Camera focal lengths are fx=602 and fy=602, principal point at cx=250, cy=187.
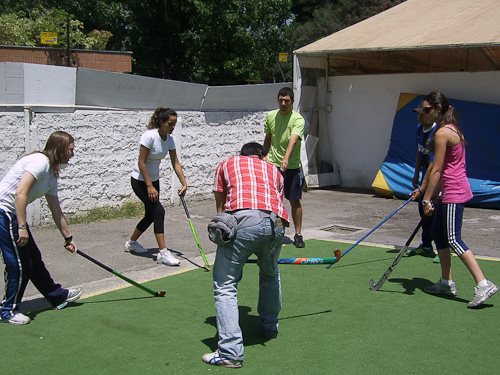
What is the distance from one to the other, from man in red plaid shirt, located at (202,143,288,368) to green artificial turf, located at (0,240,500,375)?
0.18 metres

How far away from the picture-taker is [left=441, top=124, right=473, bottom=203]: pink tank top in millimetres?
5578

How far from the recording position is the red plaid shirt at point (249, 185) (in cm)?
432

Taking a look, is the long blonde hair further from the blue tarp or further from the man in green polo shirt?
the blue tarp

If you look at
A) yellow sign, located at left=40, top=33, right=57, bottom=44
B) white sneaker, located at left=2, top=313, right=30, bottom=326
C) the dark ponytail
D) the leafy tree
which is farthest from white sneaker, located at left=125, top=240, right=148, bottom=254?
the leafy tree

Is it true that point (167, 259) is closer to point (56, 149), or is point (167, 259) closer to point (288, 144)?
point (288, 144)

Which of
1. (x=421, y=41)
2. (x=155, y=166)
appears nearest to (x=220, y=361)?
(x=155, y=166)

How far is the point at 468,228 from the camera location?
9.37m

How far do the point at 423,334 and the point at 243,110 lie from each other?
306 inches

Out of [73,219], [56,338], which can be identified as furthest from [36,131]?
[56,338]

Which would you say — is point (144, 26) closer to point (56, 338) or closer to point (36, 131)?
point (36, 131)

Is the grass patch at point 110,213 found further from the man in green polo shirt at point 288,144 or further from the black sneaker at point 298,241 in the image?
the black sneaker at point 298,241

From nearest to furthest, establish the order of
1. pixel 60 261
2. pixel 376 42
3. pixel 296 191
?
1. pixel 60 261
2. pixel 296 191
3. pixel 376 42

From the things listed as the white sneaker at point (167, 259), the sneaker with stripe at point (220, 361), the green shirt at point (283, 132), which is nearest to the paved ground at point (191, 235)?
the white sneaker at point (167, 259)

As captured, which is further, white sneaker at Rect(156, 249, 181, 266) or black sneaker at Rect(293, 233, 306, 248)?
black sneaker at Rect(293, 233, 306, 248)
